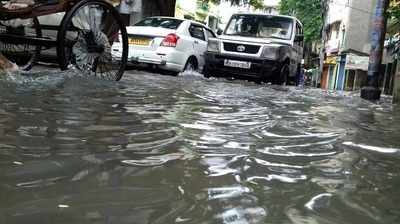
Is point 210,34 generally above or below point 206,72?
above

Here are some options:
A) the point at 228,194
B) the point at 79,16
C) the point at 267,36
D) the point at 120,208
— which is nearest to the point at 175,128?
the point at 228,194

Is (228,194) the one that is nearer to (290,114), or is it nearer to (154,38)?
(290,114)

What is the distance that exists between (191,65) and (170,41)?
1.36m

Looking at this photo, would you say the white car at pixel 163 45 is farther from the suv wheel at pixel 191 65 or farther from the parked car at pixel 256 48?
the parked car at pixel 256 48

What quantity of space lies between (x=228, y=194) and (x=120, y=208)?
0.54 m

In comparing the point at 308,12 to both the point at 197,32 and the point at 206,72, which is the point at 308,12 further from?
the point at 206,72

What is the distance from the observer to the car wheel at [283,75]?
40.8 ft

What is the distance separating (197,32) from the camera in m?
13.5

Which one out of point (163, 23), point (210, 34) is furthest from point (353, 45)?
point (163, 23)

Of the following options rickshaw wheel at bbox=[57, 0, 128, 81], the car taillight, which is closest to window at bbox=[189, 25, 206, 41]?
the car taillight

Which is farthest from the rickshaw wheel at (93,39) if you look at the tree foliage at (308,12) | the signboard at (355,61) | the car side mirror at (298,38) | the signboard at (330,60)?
the signboard at (330,60)

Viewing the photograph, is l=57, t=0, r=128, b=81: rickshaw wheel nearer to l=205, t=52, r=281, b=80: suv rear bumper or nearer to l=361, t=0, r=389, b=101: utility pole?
l=205, t=52, r=281, b=80: suv rear bumper

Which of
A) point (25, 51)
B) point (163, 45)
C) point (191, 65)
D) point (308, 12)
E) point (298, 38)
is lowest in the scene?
point (191, 65)

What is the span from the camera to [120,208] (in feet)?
7.53
